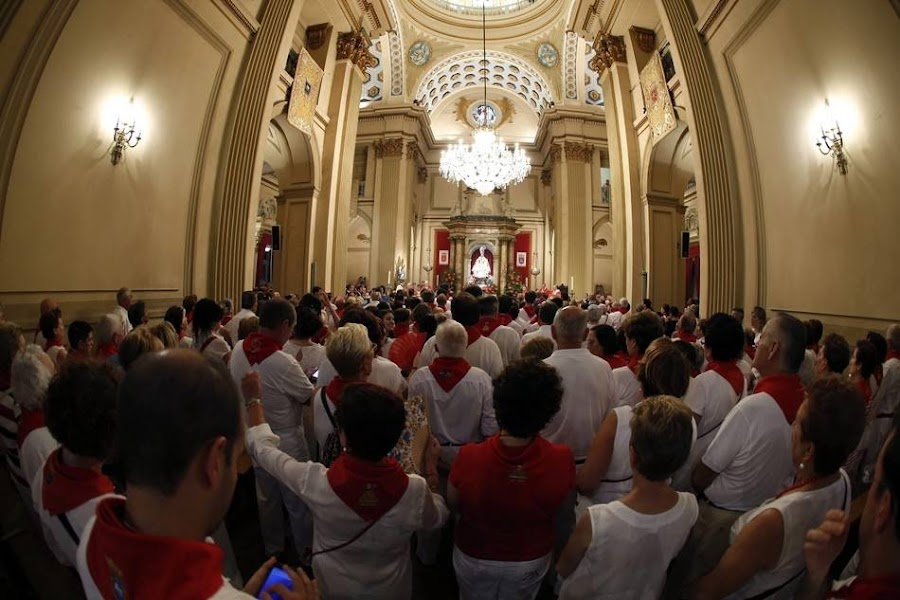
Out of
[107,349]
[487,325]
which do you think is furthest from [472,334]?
[107,349]

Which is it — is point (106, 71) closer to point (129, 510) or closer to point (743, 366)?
point (129, 510)

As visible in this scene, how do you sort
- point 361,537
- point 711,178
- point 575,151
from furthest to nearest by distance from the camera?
point 575,151
point 711,178
point 361,537

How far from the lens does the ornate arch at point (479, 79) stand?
23844mm

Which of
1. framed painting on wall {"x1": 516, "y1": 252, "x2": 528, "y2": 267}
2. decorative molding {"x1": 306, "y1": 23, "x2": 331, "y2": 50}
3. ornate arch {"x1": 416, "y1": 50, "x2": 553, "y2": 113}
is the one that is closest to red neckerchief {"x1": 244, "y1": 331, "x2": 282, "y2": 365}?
decorative molding {"x1": 306, "y1": 23, "x2": 331, "y2": 50}

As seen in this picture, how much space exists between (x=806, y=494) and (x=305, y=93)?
11968mm

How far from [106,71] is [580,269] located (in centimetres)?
1761

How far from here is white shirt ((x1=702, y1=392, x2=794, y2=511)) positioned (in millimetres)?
2141

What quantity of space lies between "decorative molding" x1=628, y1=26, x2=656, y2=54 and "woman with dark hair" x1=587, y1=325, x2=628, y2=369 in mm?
11375

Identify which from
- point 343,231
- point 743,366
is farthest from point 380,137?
point 743,366

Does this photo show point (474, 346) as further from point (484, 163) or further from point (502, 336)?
point (484, 163)

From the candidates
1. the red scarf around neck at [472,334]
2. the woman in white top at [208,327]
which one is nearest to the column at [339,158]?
the woman in white top at [208,327]

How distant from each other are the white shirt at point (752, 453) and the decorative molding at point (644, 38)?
504 inches

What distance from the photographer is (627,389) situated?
A: 3.14 m

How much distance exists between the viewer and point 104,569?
1.00m
